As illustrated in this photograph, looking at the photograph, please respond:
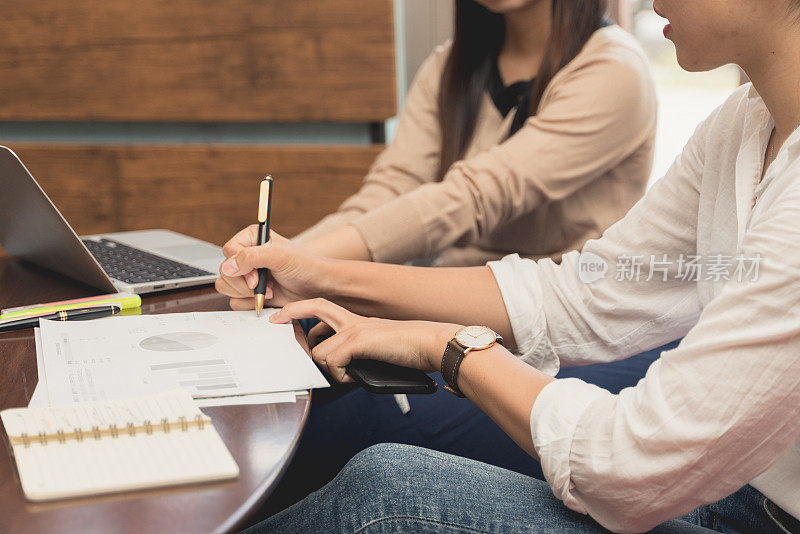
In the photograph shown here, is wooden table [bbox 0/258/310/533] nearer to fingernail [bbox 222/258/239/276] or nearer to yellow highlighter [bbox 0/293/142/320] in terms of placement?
yellow highlighter [bbox 0/293/142/320]

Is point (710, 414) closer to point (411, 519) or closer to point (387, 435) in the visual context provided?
point (411, 519)

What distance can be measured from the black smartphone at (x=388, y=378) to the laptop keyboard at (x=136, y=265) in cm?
34

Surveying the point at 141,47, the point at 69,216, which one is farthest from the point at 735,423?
the point at 69,216

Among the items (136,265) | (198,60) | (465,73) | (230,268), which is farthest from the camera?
(198,60)

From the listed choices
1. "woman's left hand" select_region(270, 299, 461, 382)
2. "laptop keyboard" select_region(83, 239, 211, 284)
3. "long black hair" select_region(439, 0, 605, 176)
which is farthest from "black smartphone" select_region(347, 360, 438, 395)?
"long black hair" select_region(439, 0, 605, 176)

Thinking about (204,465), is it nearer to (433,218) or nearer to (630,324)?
(630,324)

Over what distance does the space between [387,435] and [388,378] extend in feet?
1.22

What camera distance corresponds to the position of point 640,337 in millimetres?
1042

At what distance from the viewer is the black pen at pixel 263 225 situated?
37.6 inches

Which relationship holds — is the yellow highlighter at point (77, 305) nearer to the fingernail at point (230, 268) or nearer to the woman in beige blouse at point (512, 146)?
the fingernail at point (230, 268)

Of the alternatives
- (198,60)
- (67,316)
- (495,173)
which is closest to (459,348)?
(67,316)

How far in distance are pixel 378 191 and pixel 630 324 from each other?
0.74 m

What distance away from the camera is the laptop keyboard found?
1.07 metres

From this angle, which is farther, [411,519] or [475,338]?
[475,338]
